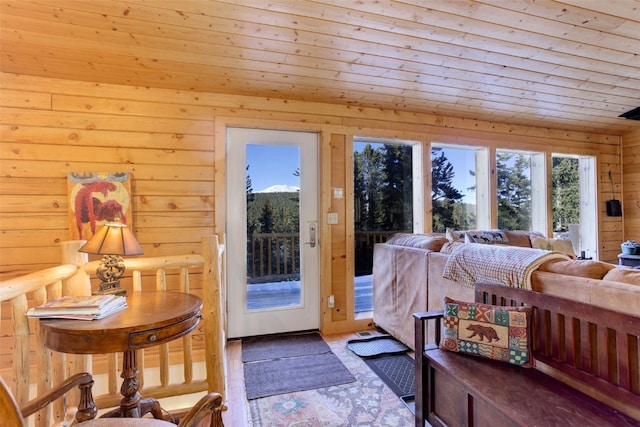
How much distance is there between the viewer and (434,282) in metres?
2.40

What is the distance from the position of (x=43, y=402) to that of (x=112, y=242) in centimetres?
84

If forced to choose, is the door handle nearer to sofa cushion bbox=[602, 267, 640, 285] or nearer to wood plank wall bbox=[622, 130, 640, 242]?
sofa cushion bbox=[602, 267, 640, 285]

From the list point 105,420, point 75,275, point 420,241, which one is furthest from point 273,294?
point 105,420

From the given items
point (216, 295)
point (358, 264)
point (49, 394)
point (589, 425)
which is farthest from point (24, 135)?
point (589, 425)

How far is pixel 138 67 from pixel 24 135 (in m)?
1.07

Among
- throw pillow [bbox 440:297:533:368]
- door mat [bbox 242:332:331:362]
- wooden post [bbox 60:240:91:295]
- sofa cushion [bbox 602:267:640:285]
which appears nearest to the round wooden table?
wooden post [bbox 60:240:91:295]

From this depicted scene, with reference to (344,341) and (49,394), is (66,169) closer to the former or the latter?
(49,394)

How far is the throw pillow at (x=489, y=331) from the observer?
1.54 metres

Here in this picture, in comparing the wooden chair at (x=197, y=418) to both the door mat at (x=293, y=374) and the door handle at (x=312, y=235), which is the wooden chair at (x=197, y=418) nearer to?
the door mat at (x=293, y=374)

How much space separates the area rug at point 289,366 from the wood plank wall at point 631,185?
476cm

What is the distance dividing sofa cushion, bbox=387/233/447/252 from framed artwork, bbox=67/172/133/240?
243cm

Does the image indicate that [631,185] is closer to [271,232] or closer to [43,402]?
[271,232]

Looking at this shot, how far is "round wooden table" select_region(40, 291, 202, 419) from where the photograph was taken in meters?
1.34

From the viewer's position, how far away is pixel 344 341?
9.97ft
